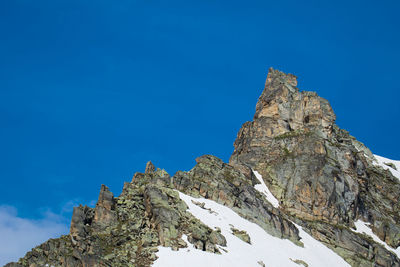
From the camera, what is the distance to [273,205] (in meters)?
83.6

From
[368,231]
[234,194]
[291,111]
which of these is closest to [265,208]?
[234,194]

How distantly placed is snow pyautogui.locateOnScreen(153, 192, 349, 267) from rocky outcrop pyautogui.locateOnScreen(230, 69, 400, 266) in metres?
5.76

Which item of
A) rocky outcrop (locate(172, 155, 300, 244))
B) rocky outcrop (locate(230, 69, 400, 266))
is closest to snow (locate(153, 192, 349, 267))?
rocky outcrop (locate(172, 155, 300, 244))

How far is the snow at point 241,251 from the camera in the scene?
54866 millimetres

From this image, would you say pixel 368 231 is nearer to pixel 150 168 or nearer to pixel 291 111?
pixel 291 111

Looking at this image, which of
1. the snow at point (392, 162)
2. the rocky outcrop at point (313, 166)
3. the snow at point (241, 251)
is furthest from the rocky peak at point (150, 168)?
the snow at point (392, 162)

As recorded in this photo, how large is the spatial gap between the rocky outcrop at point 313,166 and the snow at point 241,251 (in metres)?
5.76

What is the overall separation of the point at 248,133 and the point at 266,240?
3711cm

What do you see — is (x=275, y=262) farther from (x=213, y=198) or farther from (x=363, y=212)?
(x=363, y=212)

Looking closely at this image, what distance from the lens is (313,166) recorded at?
87.6 m

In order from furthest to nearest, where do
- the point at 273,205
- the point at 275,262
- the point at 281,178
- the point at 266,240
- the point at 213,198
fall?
the point at 281,178 < the point at 273,205 < the point at 213,198 < the point at 266,240 < the point at 275,262

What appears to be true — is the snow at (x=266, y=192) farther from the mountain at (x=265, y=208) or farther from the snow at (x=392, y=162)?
the snow at (x=392, y=162)

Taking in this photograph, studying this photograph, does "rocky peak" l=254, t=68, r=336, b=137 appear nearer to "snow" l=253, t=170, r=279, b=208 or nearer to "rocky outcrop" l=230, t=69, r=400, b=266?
"rocky outcrop" l=230, t=69, r=400, b=266

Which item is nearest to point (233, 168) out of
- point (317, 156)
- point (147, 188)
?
point (317, 156)
